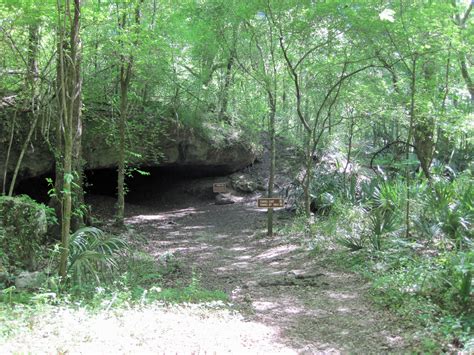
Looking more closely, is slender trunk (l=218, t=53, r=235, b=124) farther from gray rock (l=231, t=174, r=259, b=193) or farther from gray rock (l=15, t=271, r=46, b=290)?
gray rock (l=15, t=271, r=46, b=290)

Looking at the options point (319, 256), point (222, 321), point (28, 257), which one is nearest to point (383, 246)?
point (319, 256)

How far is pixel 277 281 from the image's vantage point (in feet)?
22.5

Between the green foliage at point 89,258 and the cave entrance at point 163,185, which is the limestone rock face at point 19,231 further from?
the cave entrance at point 163,185

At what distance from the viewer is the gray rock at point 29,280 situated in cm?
514

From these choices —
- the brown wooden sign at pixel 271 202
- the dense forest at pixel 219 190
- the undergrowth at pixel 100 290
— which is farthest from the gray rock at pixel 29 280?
the brown wooden sign at pixel 271 202

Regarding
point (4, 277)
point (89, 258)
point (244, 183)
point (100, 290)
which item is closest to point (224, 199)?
point (244, 183)

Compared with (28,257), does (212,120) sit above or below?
above

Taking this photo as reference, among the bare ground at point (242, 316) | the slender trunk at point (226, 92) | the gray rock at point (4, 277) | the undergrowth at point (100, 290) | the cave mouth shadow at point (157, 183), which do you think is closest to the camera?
the bare ground at point (242, 316)

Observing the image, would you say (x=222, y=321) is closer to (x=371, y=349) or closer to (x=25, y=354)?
(x=371, y=349)

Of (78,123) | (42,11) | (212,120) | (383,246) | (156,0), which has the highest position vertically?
(156,0)

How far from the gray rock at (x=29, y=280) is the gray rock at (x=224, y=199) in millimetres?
10364

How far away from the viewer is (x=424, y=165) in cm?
996

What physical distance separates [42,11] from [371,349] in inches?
289

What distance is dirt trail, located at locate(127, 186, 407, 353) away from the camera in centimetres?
454
